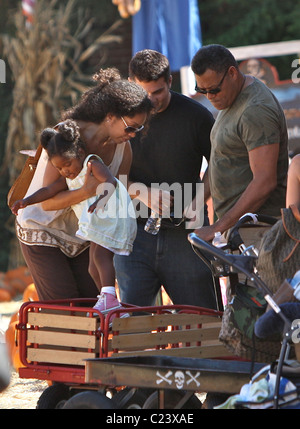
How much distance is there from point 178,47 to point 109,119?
483 cm

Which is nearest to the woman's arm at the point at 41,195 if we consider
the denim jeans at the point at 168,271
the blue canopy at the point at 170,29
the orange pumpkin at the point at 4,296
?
the denim jeans at the point at 168,271

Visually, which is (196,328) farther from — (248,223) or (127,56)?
(127,56)

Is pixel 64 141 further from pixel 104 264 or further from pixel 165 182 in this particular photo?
pixel 165 182

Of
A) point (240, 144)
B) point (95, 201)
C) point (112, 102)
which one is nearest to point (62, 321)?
point (95, 201)

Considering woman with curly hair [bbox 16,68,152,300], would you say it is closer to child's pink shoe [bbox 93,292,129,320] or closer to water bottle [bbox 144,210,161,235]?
child's pink shoe [bbox 93,292,129,320]

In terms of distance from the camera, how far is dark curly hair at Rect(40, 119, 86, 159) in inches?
178

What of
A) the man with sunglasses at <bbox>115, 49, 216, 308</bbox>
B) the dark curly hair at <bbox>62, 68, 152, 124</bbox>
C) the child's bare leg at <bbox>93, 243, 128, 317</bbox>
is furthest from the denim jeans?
the dark curly hair at <bbox>62, 68, 152, 124</bbox>

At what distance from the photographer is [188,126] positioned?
5184mm

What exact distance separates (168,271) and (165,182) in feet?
1.74

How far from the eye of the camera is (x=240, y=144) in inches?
184

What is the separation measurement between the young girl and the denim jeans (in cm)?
47

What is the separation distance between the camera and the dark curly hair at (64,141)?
178 inches

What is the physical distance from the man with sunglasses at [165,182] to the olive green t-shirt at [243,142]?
38cm

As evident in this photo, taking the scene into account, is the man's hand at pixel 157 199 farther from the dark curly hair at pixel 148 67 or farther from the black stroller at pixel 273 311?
the black stroller at pixel 273 311
